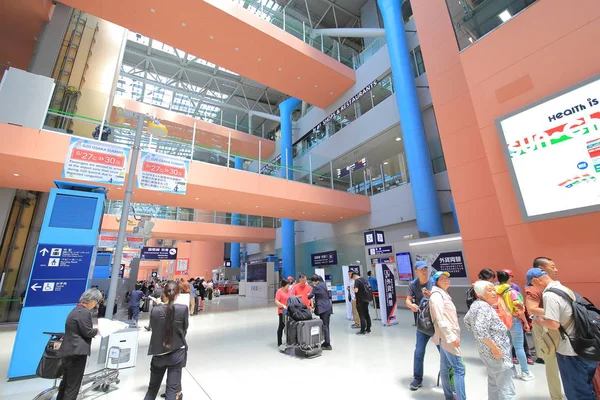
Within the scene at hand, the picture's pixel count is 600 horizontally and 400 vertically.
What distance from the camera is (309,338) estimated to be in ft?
16.3

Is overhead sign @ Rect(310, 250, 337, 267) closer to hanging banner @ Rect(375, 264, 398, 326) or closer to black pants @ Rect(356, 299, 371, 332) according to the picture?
hanging banner @ Rect(375, 264, 398, 326)

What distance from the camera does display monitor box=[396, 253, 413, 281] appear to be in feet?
33.8

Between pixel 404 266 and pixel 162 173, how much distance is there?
903cm

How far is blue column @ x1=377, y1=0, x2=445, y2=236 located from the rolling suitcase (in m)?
6.74

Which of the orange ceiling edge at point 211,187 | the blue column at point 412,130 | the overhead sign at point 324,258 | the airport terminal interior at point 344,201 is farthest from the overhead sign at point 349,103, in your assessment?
the overhead sign at point 324,258

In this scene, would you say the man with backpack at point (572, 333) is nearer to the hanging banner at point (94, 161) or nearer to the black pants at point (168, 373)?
the black pants at point (168, 373)

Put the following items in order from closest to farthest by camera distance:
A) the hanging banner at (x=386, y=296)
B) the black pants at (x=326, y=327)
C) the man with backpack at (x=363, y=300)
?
the black pants at (x=326, y=327) → the man with backpack at (x=363, y=300) → the hanging banner at (x=386, y=296)

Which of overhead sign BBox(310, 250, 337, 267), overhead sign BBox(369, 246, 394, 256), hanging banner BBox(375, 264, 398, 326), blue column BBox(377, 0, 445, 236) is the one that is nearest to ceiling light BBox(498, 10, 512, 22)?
blue column BBox(377, 0, 445, 236)

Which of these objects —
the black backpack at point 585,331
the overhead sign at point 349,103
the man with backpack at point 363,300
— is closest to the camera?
the black backpack at point 585,331

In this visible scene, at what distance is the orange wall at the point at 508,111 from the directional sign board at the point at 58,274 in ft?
24.4

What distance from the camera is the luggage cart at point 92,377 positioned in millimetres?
2963

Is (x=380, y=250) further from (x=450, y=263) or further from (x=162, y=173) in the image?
(x=162, y=173)

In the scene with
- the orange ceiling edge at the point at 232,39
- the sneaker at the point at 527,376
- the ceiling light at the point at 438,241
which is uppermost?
the orange ceiling edge at the point at 232,39

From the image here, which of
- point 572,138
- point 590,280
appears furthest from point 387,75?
point 590,280
